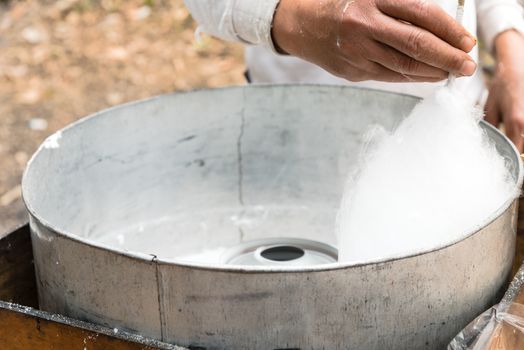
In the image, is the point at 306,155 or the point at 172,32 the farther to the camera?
the point at 172,32

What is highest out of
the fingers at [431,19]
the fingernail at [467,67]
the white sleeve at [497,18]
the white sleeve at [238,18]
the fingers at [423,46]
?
the white sleeve at [497,18]

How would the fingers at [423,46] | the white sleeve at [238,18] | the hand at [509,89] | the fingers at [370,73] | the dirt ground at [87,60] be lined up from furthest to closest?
the dirt ground at [87,60] < the hand at [509,89] < the white sleeve at [238,18] < the fingers at [370,73] < the fingers at [423,46]

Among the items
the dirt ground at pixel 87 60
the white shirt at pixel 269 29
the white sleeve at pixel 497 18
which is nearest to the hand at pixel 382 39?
the white shirt at pixel 269 29

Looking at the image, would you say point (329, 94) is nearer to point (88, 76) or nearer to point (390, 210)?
point (390, 210)

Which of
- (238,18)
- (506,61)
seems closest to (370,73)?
(238,18)

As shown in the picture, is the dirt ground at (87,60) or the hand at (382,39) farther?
the dirt ground at (87,60)

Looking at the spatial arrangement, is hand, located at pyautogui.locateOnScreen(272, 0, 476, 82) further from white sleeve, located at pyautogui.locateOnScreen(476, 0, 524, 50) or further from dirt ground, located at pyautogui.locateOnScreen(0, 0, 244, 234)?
dirt ground, located at pyautogui.locateOnScreen(0, 0, 244, 234)

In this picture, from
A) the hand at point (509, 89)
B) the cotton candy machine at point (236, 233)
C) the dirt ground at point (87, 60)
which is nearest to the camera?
the cotton candy machine at point (236, 233)

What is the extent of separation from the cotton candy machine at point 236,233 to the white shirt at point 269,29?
15 centimetres

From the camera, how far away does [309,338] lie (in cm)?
101

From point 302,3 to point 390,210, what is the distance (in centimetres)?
37

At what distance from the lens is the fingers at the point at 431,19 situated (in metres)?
1.12

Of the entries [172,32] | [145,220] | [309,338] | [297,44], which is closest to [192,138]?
[145,220]

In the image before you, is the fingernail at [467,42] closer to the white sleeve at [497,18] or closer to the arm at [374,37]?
the arm at [374,37]
